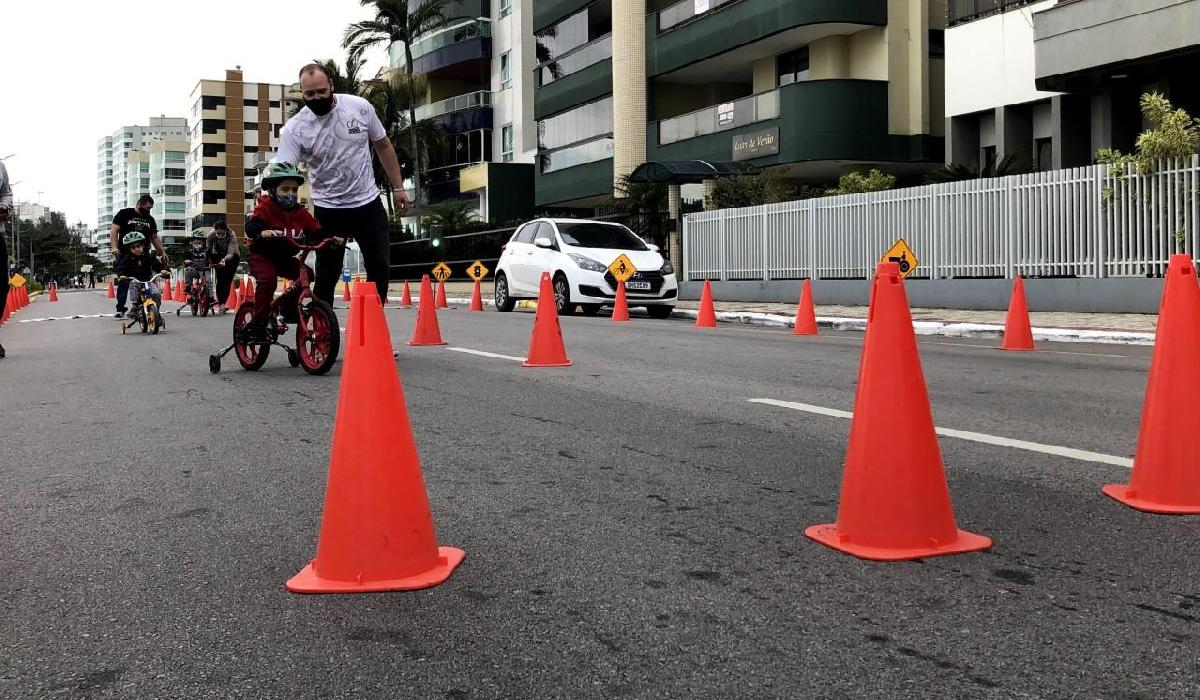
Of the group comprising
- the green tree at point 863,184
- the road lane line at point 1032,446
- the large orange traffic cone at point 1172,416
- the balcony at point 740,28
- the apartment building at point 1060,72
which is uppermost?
the balcony at point 740,28

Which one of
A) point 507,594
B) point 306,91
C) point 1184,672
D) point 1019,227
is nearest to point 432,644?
point 507,594

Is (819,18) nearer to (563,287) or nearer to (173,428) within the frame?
(563,287)

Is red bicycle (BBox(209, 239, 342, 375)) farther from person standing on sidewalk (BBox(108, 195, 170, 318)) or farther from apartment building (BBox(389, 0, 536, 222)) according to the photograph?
apartment building (BBox(389, 0, 536, 222))

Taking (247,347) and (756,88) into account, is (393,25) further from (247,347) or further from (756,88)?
(247,347)

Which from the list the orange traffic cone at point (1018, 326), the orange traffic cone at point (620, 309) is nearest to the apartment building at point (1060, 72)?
the orange traffic cone at point (1018, 326)

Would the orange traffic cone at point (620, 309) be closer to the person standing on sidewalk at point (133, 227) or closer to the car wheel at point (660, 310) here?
the car wheel at point (660, 310)

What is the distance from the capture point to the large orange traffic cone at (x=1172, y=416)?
4000mm

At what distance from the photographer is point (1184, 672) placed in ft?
8.19

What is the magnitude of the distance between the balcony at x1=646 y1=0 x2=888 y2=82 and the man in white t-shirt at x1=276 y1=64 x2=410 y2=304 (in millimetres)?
20378

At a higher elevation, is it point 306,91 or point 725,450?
point 306,91

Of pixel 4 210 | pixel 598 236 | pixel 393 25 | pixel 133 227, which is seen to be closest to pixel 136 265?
pixel 133 227

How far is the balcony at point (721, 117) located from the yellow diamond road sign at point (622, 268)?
37.0 ft

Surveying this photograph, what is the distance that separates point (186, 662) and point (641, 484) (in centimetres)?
221

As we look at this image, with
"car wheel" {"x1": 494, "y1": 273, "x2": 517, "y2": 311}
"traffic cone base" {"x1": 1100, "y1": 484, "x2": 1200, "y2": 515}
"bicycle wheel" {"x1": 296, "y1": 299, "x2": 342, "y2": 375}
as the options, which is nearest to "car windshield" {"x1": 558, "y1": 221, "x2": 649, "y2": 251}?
"car wheel" {"x1": 494, "y1": 273, "x2": 517, "y2": 311}
